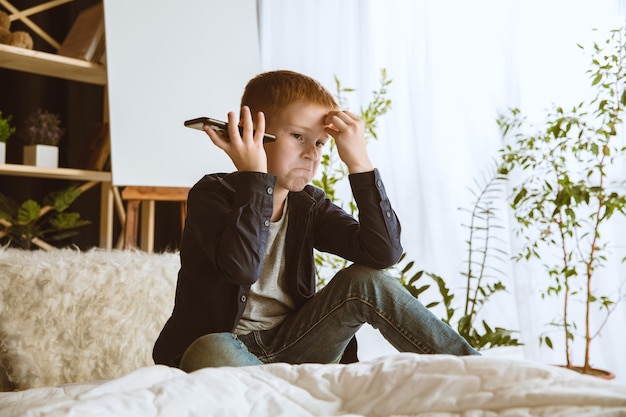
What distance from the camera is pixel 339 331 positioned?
1.48 meters

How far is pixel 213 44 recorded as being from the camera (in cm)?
307

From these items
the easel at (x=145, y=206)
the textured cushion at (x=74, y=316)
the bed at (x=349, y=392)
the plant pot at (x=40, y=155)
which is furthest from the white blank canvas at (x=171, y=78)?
the bed at (x=349, y=392)

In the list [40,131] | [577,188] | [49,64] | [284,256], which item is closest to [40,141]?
[40,131]

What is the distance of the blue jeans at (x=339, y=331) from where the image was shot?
1.33 meters

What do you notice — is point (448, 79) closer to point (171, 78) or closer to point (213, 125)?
point (171, 78)

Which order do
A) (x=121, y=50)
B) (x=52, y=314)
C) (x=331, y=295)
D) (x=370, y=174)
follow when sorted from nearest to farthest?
1. (x=331, y=295)
2. (x=370, y=174)
3. (x=52, y=314)
4. (x=121, y=50)

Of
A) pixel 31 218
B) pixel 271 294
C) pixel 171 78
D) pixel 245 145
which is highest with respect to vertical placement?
pixel 171 78

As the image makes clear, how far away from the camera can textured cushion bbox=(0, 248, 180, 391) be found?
1.88 m

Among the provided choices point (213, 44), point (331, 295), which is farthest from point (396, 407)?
point (213, 44)

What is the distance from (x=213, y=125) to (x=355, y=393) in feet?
2.60

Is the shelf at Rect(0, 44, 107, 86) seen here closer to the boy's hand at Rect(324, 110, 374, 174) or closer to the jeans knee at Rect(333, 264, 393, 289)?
the boy's hand at Rect(324, 110, 374, 174)

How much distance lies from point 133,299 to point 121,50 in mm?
1191

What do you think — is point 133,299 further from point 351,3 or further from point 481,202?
point 351,3

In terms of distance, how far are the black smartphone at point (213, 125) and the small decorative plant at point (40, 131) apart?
5.50ft
